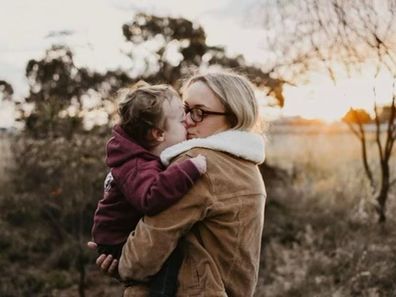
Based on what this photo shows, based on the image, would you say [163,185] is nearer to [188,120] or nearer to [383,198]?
[188,120]

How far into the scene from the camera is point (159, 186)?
2434mm

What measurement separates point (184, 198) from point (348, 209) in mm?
9599

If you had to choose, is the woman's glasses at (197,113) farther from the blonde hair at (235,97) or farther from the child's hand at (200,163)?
the child's hand at (200,163)

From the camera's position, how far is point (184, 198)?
97.3 inches

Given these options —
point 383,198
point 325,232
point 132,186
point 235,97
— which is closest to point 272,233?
A: point 325,232

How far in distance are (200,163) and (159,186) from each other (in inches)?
6.7

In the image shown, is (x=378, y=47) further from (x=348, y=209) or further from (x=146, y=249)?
(x=146, y=249)

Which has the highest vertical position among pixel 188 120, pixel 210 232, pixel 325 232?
pixel 188 120

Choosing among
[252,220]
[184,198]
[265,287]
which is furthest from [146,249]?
[265,287]

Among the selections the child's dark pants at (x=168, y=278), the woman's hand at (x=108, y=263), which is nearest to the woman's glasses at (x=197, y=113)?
the child's dark pants at (x=168, y=278)

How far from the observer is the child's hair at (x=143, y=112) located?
8.67ft

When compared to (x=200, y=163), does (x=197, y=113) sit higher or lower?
higher

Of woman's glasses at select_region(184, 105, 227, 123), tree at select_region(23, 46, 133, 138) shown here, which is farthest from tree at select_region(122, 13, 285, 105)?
woman's glasses at select_region(184, 105, 227, 123)

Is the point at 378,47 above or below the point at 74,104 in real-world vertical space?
above
